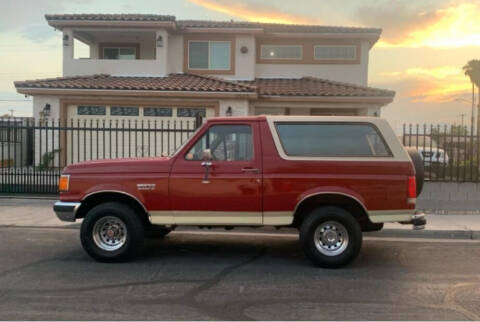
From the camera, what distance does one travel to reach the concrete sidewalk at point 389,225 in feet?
29.6

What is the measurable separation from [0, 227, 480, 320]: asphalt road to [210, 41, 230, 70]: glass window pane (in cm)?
1358

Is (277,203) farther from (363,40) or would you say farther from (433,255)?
(363,40)

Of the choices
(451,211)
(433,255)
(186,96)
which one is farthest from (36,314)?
(186,96)

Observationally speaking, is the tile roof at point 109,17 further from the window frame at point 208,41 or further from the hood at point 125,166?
the hood at point 125,166

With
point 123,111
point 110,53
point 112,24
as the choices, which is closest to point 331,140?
point 123,111

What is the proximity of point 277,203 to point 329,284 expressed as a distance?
1.31 metres

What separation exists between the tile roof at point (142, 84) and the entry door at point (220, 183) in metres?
10.5

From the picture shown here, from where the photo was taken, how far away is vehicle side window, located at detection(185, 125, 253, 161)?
661cm

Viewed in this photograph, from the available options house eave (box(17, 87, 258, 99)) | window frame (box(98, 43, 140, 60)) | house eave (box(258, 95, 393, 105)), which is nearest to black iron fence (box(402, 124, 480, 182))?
house eave (box(258, 95, 393, 105))

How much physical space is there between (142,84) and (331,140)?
40.8ft

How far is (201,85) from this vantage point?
17.6 metres

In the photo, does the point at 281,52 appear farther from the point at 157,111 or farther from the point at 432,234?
the point at 432,234

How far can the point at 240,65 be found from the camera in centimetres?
2041

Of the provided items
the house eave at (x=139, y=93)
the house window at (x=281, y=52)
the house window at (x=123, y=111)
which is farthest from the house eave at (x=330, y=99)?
the house window at (x=123, y=111)
